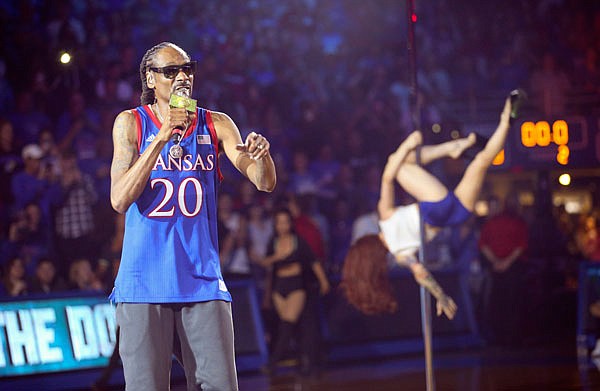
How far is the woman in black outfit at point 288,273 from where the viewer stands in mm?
10242

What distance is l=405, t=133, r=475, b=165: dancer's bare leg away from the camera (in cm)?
995

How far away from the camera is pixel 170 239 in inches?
153

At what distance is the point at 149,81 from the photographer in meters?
4.08

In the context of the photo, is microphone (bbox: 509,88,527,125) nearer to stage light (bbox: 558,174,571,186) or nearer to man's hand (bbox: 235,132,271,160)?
stage light (bbox: 558,174,571,186)

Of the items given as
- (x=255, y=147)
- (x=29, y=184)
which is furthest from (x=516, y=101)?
(x=255, y=147)

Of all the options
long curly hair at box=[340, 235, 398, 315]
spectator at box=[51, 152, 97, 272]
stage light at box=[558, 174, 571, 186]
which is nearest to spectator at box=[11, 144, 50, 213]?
spectator at box=[51, 152, 97, 272]

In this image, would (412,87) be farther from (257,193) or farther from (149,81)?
(257,193)

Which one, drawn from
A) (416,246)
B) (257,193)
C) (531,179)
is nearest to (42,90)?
(257,193)

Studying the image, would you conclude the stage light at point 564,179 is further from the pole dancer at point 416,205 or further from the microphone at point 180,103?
the microphone at point 180,103

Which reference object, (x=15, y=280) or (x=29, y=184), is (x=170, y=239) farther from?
(x=29, y=184)

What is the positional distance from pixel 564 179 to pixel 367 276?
95.0 inches

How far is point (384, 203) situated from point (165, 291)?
259 inches

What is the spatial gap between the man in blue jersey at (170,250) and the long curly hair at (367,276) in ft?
22.7

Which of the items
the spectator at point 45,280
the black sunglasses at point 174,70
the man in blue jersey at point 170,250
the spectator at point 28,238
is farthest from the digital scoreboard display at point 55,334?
the black sunglasses at point 174,70
